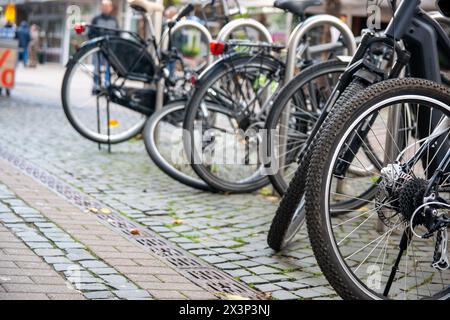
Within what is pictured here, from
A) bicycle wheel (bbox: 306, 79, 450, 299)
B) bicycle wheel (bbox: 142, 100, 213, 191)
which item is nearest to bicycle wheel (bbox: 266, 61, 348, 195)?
bicycle wheel (bbox: 142, 100, 213, 191)

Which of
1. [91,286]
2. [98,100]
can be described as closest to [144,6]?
[98,100]

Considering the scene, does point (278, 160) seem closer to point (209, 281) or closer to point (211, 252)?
point (211, 252)

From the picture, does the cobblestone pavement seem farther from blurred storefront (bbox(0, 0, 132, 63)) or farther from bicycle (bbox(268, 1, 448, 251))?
blurred storefront (bbox(0, 0, 132, 63))

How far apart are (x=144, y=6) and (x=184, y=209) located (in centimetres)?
267

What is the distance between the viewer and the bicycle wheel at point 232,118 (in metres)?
5.51

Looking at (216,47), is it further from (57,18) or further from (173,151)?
(57,18)

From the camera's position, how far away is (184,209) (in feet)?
16.9

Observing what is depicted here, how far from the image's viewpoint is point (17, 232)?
409cm

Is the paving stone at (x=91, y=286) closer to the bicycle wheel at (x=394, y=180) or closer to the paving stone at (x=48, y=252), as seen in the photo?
the paving stone at (x=48, y=252)

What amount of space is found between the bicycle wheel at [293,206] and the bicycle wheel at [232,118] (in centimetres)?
149

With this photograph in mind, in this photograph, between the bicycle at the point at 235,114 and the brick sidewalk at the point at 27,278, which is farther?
the bicycle at the point at 235,114

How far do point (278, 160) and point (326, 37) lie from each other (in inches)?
297

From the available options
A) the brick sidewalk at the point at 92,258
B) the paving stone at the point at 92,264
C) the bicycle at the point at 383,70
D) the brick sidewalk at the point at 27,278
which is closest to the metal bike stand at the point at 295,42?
the brick sidewalk at the point at 92,258
